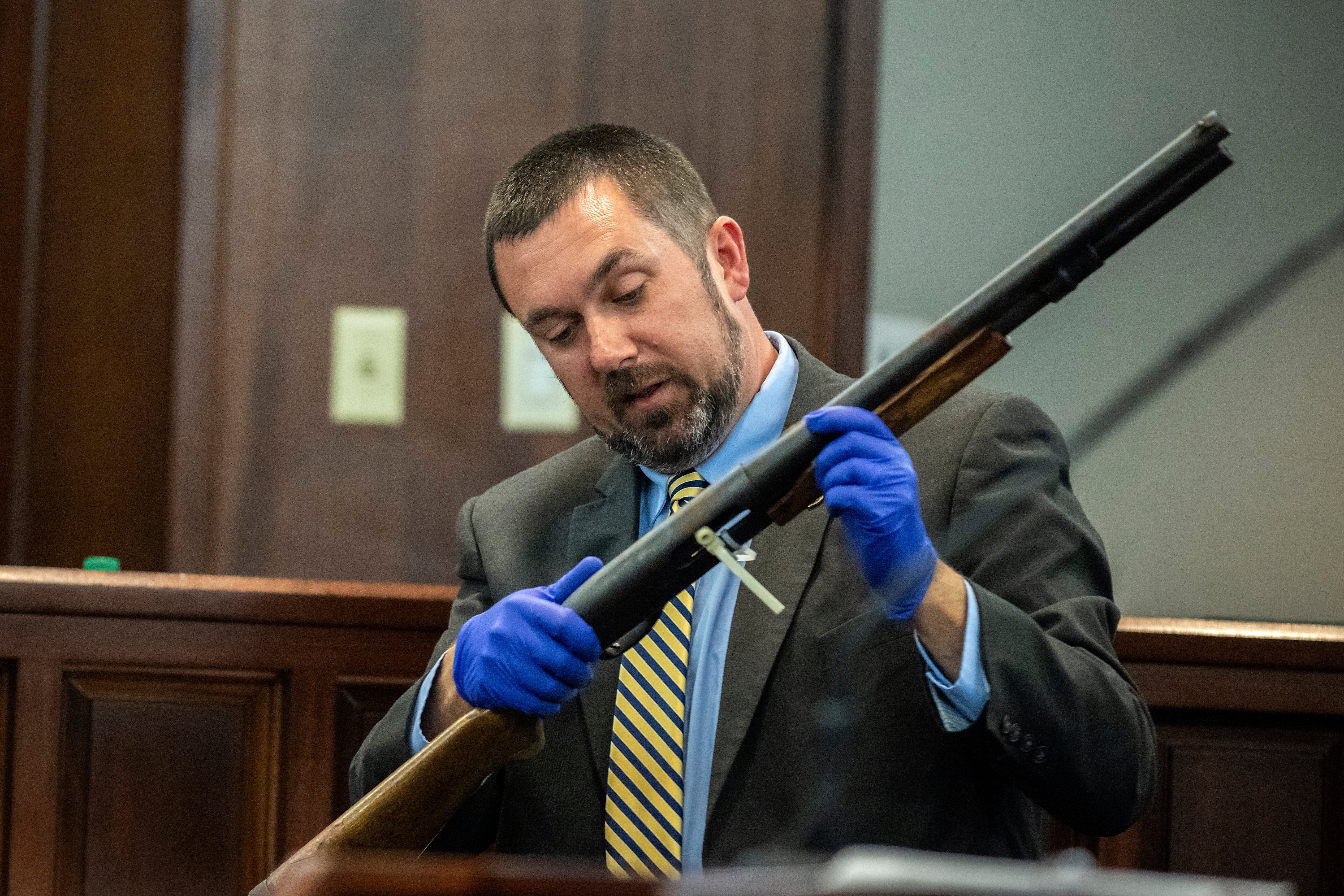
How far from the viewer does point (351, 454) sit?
2.45m

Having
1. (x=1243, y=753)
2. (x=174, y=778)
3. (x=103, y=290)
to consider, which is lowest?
(x=174, y=778)

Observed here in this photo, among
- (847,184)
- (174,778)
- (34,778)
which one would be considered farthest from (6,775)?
Answer: (847,184)

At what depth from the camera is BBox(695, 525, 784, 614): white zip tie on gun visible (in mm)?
1160

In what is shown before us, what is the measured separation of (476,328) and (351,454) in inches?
13.5

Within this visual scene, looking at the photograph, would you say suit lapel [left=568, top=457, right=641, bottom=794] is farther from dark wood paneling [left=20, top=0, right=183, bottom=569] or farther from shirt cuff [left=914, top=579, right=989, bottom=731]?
dark wood paneling [left=20, top=0, right=183, bottom=569]

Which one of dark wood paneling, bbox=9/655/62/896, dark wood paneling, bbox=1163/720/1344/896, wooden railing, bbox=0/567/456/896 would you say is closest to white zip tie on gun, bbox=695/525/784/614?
wooden railing, bbox=0/567/456/896

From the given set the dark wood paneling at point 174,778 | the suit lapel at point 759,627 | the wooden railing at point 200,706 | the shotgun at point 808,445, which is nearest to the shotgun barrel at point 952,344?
the shotgun at point 808,445

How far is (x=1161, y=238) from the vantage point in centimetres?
270

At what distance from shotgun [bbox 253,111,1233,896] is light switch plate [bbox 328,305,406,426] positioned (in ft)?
4.33

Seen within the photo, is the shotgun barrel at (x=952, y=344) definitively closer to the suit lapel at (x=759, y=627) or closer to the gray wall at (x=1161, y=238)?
the suit lapel at (x=759, y=627)

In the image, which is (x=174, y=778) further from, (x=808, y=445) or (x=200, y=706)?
(x=808, y=445)

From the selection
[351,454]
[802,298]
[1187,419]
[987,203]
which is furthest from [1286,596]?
[351,454]

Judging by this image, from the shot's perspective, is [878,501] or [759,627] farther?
[759,627]

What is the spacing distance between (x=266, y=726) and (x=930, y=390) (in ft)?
3.35
